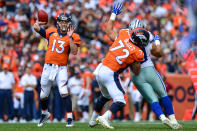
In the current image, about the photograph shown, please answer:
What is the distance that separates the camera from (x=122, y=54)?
677cm

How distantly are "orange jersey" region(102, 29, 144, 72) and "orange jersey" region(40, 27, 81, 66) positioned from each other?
4.06 ft

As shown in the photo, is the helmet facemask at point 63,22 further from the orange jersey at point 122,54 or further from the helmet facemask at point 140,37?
the helmet facemask at point 140,37

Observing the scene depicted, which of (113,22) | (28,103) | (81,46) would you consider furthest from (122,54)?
(81,46)

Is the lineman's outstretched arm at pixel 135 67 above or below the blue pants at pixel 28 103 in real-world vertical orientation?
above

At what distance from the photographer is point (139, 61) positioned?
22.4ft

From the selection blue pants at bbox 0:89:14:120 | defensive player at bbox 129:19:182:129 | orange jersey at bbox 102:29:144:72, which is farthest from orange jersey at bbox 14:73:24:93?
orange jersey at bbox 102:29:144:72

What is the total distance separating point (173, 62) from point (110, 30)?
9.33m

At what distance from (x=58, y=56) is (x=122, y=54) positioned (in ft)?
5.33

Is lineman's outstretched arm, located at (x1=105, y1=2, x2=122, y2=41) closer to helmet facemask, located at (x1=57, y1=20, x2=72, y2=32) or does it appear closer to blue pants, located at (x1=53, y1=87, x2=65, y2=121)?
helmet facemask, located at (x1=57, y1=20, x2=72, y2=32)

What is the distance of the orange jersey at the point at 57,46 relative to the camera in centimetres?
795

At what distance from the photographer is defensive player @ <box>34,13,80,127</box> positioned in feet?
25.6

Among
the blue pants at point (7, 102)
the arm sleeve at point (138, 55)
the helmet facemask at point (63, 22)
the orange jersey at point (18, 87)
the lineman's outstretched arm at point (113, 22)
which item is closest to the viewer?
the arm sleeve at point (138, 55)

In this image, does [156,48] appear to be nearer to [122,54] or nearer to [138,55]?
[138,55]

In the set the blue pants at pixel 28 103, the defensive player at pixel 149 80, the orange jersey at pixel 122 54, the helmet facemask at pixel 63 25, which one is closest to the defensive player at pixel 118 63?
the orange jersey at pixel 122 54
